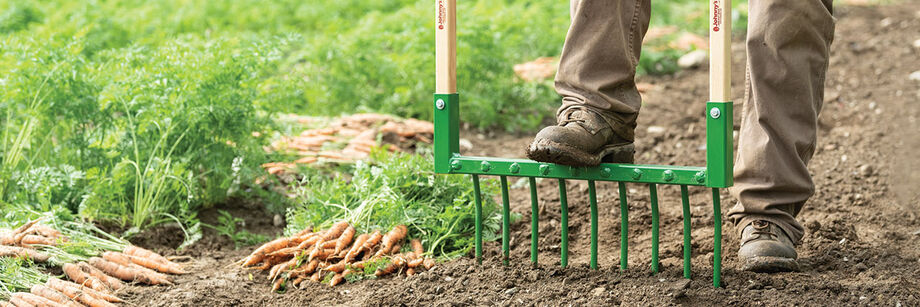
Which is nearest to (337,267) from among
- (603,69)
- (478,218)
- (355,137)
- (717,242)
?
(478,218)

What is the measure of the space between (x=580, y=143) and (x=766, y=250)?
2.34 ft

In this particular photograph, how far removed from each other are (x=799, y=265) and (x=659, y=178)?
2.29 ft

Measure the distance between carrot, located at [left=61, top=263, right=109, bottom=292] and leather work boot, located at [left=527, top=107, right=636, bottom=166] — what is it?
1540mm

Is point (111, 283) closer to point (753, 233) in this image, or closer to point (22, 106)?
point (22, 106)

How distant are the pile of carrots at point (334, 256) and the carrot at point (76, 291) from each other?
542mm

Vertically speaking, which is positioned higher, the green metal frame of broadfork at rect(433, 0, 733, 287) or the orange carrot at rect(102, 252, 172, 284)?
the green metal frame of broadfork at rect(433, 0, 733, 287)

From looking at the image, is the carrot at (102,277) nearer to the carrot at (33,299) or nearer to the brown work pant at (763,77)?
the carrot at (33,299)

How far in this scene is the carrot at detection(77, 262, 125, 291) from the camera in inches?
125

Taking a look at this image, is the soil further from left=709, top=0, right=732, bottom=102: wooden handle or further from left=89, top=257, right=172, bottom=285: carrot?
left=709, top=0, right=732, bottom=102: wooden handle

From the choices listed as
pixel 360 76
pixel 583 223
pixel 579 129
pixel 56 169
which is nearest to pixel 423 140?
pixel 360 76

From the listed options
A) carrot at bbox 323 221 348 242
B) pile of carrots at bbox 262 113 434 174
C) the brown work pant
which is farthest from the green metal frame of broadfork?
pile of carrots at bbox 262 113 434 174

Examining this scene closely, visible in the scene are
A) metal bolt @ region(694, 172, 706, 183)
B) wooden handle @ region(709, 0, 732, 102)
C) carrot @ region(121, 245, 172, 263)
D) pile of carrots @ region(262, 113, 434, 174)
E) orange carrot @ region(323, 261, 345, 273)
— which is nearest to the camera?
wooden handle @ region(709, 0, 732, 102)

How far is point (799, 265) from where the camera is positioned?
2.99 m

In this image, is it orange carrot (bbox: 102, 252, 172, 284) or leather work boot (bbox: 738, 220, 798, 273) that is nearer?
leather work boot (bbox: 738, 220, 798, 273)
